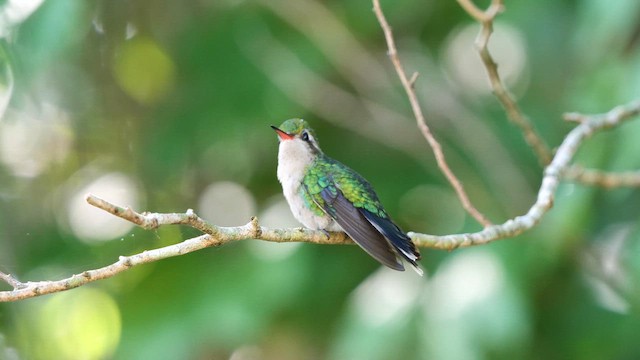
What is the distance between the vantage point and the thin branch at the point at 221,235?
2.62m

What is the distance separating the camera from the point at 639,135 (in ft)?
15.8

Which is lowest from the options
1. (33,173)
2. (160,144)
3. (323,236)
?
(33,173)

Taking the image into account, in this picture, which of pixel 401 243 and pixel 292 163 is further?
pixel 292 163

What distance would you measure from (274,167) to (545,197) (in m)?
2.97

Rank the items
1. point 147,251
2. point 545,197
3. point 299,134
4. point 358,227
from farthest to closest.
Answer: point 299,134 < point 358,227 < point 545,197 < point 147,251

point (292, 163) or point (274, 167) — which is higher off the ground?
point (292, 163)

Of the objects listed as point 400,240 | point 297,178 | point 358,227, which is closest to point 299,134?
point 297,178

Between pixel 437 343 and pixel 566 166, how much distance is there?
1.12 meters

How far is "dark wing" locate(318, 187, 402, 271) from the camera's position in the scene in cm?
401

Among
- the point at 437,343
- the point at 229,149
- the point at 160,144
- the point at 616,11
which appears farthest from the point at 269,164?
the point at 616,11

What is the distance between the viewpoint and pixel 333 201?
455cm

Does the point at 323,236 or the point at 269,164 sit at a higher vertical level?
the point at 323,236

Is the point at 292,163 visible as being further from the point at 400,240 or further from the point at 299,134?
the point at 400,240

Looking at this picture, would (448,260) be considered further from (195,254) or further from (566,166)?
(195,254)
